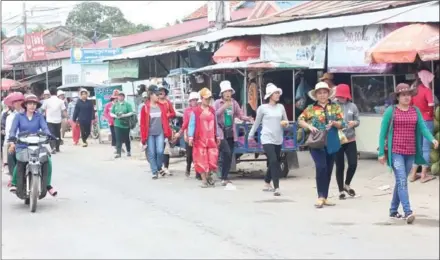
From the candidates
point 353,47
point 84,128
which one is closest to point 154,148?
point 353,47

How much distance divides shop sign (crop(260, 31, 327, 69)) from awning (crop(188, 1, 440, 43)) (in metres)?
0.27

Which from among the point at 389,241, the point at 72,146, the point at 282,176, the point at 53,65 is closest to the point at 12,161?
the point at 282,176

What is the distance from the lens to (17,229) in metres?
9.34

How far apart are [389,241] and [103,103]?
17472mm

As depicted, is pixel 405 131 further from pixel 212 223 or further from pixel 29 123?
pixel 29 123

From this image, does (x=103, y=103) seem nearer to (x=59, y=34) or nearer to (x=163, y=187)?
(x=163, y=187)

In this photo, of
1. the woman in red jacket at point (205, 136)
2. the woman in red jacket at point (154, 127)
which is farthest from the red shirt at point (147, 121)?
the woman in red jacket at point (205, 136)

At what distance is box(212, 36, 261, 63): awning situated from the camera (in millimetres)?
17562

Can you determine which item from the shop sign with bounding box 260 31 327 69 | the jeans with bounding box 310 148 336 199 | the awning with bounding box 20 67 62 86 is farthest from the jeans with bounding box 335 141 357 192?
the awning with bounding box 20 67 62 86

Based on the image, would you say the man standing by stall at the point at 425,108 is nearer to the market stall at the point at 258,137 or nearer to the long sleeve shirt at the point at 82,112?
the market stall at the point at 258,137

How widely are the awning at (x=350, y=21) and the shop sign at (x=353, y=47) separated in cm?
22

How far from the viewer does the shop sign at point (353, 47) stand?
14078mm

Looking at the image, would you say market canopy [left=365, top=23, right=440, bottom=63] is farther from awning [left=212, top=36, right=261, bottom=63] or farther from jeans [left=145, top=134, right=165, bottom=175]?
awning [left=212, top=36, right=261, bottom=63]

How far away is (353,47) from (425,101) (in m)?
2.59
